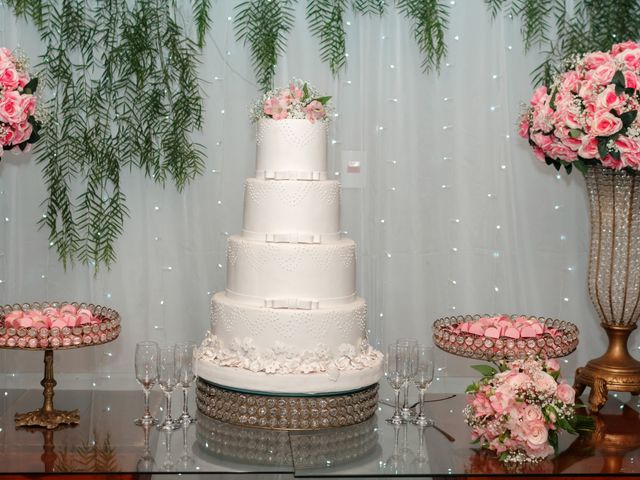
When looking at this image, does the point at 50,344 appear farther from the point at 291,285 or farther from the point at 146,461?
the point at 291,285

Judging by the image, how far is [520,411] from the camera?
2777 mm

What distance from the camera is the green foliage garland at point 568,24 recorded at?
14.3 ft

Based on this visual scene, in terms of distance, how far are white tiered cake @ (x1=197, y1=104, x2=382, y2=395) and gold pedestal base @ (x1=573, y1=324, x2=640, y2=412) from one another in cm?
86

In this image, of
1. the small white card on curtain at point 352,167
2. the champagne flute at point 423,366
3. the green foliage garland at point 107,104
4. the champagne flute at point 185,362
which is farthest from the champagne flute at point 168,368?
the small white card on curtain at point 352,167

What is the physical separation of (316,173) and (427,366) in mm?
781

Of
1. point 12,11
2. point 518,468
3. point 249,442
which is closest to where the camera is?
point 518,468

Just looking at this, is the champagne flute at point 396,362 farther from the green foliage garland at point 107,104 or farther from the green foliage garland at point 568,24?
the green foliage garland at point 568,24

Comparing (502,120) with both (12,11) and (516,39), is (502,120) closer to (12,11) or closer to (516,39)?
(516,39)

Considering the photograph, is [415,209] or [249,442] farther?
[415,209]

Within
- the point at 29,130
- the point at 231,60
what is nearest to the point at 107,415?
the point at 29,130

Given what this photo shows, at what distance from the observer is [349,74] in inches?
174

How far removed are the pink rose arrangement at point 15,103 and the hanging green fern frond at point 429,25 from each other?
6.29 feet

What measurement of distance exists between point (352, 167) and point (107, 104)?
1.18 meters

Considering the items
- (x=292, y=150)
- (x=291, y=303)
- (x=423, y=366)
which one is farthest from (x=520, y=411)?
(x=292, y=150)
